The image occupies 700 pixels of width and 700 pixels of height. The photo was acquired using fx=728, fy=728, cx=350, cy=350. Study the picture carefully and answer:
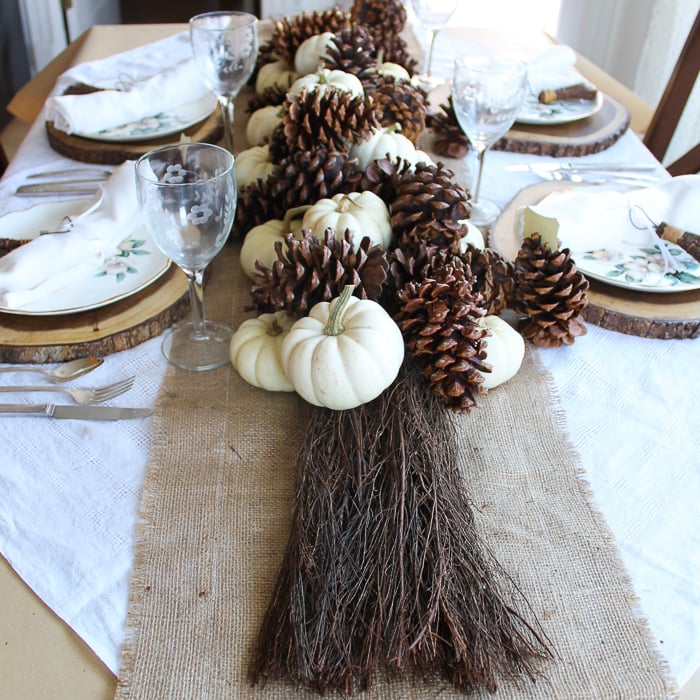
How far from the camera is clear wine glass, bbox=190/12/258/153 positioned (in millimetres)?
1038

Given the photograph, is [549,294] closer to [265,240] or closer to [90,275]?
[265,240]

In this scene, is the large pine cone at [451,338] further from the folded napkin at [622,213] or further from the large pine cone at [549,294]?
the folded napkin at [622,213]

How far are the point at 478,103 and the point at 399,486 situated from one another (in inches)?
22.3

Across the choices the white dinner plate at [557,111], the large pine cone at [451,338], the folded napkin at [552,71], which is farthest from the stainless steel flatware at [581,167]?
the large pine cone at [451,338]

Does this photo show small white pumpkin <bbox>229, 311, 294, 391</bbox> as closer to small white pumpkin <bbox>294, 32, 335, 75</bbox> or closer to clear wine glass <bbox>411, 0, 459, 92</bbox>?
small white pumpkin <bbox>294, 32, 335, 75</bbox>

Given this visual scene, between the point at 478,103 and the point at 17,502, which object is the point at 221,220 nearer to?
the point at 17,502

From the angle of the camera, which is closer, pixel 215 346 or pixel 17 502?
pixel 17 502

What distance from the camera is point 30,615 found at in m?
0.54

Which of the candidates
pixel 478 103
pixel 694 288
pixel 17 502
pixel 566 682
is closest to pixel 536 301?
pixel 694 288

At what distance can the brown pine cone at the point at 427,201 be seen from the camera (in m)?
0.77

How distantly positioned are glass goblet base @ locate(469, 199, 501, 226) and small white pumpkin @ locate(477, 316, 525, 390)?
0.95 feet

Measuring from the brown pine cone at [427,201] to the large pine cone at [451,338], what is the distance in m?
0.12

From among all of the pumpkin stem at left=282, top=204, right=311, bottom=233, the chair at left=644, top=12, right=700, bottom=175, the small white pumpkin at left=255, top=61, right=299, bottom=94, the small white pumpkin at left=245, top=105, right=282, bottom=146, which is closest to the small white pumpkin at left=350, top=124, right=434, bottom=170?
the pumpkin stem at left=282, top=204, right=311, bottom=233

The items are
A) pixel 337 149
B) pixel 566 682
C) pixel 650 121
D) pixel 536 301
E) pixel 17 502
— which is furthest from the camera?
pixel 650 121
